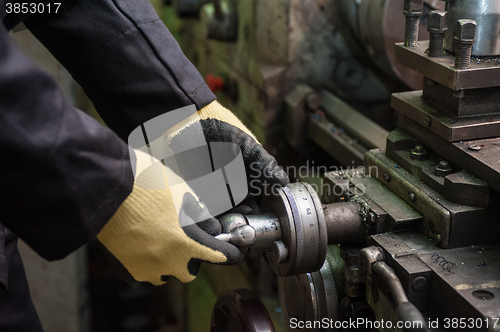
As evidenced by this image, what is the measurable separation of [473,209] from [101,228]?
24.9 inches

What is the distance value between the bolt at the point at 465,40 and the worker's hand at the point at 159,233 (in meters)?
0.53

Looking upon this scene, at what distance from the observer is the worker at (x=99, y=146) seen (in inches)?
27.8

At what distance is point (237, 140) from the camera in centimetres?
103

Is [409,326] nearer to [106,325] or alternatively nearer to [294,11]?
[294,11]

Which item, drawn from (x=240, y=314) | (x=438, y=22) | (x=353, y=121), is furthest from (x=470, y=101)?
(x=353, y=121)

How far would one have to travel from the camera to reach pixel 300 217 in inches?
34.5

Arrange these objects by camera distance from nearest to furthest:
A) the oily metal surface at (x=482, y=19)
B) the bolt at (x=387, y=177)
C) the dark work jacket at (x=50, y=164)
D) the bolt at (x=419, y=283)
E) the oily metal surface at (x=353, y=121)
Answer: the dark work jacket at (x=50, y=164), the bolt at (x=419, y=283), the oily metal surface at (x=482, y=19), the bolt at (x=387, y=177), the oily metal surface at (x=353, y=121)

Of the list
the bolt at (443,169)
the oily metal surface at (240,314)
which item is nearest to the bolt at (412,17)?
the bolt at (443,169)

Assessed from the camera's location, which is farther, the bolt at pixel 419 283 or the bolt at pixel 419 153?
the bolt at pixel 419 153

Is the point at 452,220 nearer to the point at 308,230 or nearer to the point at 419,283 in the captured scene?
the point at 419,283

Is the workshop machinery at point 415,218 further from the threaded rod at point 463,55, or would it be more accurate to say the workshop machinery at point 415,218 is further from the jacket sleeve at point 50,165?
the jacket sleeve at point 50,165

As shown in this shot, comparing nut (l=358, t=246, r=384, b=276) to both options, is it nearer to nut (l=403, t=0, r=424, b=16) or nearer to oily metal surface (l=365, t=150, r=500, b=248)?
oily metal surface (l=365, t=150, r=500, b=248)

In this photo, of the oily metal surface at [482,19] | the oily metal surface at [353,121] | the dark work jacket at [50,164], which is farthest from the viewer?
the oily metal surface at [353,121]

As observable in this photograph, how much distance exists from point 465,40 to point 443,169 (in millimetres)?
237
